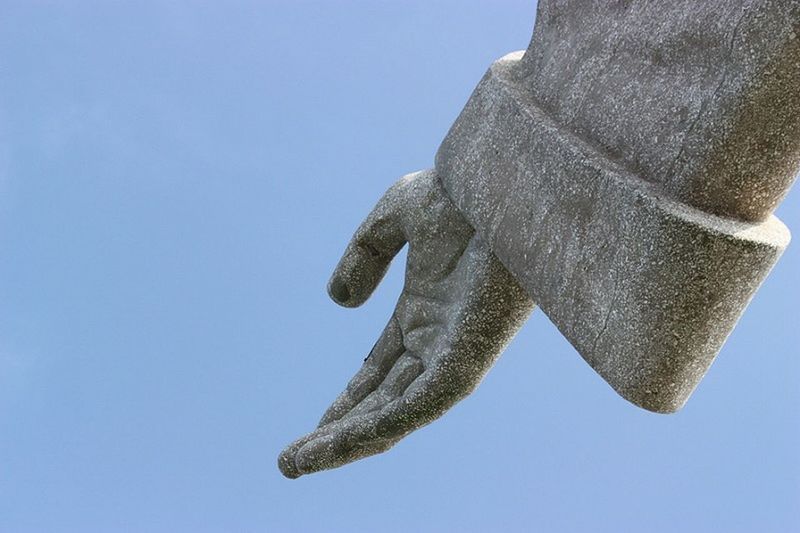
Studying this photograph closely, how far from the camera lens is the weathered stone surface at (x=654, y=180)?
212cm

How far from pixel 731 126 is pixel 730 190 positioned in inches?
6.2

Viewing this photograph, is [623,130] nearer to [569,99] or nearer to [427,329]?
[569,99]

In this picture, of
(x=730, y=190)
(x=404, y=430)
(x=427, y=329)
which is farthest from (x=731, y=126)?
(x=404, y=430)

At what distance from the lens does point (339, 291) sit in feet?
11.5

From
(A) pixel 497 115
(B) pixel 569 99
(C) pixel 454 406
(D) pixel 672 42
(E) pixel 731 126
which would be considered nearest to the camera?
(E) pixel 731 126

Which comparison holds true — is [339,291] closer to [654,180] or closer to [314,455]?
[314,455]

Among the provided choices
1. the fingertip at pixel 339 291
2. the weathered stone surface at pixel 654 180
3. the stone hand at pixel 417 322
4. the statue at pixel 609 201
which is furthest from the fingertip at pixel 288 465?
the weathered stone surface at pixel 654 180

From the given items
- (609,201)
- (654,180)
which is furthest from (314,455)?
(654,180)

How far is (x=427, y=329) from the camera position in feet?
10.3

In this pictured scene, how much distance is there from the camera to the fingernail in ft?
11.5

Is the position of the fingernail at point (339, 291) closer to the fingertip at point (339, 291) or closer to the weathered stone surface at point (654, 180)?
the fingertip at point (339, 291)

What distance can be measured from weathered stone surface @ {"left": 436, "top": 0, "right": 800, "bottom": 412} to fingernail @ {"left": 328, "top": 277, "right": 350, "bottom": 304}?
0.92 meters

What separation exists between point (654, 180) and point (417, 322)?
3.68 feet

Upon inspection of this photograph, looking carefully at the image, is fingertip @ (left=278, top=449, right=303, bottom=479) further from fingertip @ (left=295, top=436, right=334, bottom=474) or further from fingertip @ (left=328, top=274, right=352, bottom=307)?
fingertip @ (left=328, top=274, right=352, bottom=307)
